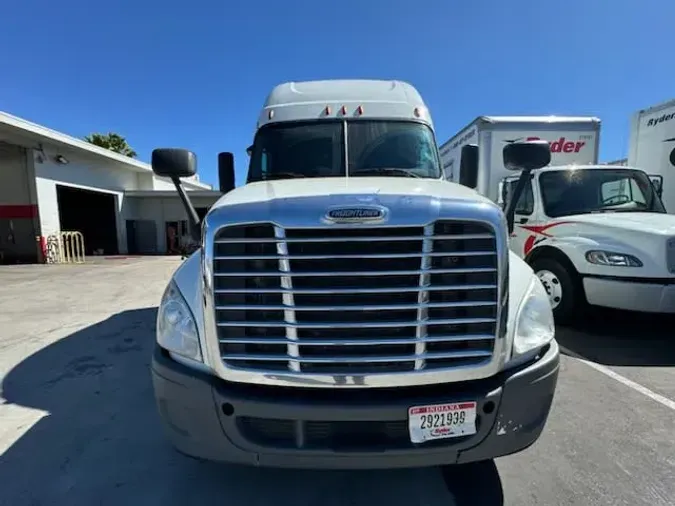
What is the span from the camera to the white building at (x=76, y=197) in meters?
16.3

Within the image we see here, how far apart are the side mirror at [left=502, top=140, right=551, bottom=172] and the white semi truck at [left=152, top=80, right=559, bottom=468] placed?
3.66ft

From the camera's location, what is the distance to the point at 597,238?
480 centimetres

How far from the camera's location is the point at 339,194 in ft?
6.38

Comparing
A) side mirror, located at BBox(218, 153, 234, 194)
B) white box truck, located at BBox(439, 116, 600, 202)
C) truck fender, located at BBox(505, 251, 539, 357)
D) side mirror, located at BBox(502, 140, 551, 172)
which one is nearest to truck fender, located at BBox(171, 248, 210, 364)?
truck fender, located at BBox(505, 251, 539, 357)

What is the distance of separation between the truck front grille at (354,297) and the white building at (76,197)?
1554 cm

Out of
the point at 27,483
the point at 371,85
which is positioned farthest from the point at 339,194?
the point at 371,85

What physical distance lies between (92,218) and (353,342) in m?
26.7

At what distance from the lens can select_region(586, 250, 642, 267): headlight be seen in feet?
14.8

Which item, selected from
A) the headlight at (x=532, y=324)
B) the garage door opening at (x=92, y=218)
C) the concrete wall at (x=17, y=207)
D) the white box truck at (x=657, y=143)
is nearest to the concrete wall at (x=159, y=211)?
the garage door opening at (x=92, y=218)

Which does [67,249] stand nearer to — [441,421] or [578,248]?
[578,248]

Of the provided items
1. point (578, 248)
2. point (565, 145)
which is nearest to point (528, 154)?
point (578, 248)

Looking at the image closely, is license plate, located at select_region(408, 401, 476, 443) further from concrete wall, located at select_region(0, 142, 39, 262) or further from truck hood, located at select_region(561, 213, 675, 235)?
concrete wall, located at select_region(0, 142, 39, 262)

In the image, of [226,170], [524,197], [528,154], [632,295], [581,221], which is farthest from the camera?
[524,197]

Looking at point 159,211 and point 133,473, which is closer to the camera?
point 133,473
